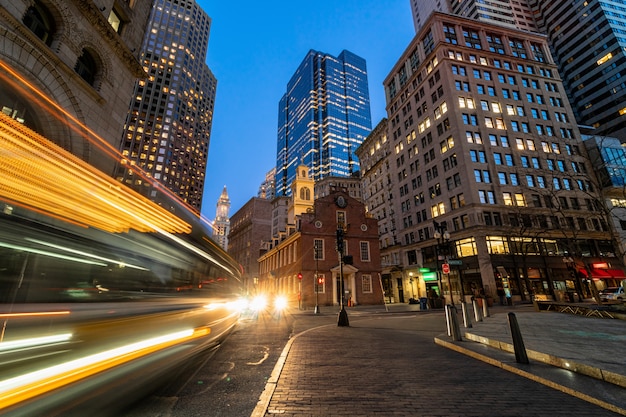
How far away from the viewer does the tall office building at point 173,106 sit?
98.4m

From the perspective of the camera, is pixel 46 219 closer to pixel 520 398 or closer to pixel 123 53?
pixel 520 398

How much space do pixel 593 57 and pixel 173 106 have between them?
140594 mm

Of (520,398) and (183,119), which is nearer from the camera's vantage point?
(520,398)

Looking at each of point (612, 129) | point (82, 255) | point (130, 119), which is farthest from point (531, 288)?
point (130, 119)

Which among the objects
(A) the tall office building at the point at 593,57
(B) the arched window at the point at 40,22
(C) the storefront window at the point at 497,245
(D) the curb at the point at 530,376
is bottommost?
(D) the curb at the point at 530,376

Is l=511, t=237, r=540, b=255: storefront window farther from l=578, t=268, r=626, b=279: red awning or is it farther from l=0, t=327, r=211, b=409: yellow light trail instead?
l=0, t=327, r=211, b=409: yellow light trail

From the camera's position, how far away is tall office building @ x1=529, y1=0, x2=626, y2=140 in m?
70.1

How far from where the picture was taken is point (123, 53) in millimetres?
19922

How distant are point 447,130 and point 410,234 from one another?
60.0ft

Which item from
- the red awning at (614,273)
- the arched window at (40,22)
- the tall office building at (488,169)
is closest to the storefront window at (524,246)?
the tall office building at (488,169)

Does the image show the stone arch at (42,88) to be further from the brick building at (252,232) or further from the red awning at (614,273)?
the brick building at (252,232)

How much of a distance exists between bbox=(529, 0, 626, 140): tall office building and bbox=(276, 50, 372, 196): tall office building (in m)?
79.8

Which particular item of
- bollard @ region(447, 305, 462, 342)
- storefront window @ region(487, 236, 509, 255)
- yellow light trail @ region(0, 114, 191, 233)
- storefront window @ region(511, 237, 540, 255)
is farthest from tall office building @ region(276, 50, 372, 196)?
yellow light trail @ region(0, 114, 191, 233)

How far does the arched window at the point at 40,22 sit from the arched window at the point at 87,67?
175 centimetres
